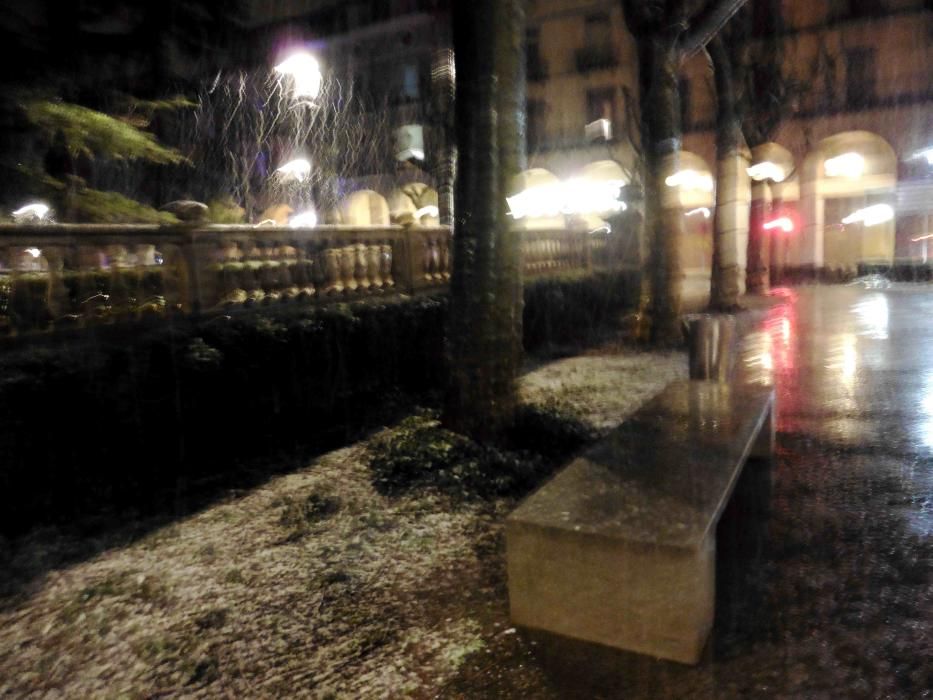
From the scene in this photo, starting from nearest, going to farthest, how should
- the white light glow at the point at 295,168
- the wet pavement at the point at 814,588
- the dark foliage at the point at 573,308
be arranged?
the wet pavement at the point at 814,588 → the dark foliage at the point at 573,308 → the white light glow at the point at 295,168

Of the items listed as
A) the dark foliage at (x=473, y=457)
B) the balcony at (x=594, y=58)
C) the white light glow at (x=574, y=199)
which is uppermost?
the balcony at (x=594, y=58)

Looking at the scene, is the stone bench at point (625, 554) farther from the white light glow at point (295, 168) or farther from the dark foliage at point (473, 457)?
the white light glow at point (295, 168)

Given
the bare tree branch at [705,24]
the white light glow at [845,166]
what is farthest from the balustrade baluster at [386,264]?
the white light glow at [845,166]

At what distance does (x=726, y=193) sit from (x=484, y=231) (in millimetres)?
10566

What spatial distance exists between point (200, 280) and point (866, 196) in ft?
91.9

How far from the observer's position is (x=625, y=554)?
2.80 meters

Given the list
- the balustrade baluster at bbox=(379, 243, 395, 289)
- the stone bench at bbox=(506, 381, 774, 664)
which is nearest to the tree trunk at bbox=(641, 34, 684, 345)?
the balustrade baluster at bbox=(379, 243, 395, 289)

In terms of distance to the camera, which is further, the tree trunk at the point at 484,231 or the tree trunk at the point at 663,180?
the tree trunk at the point at 663,180

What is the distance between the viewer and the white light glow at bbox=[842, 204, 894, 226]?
25.6 meters

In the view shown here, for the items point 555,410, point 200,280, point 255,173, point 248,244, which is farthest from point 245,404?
point 255,173

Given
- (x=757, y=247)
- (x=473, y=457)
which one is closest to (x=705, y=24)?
(x=473, y=457)

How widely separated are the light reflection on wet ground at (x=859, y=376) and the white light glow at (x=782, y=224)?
8.93 meters

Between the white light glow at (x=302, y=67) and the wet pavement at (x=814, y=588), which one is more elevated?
the white light glow at (x=302, y=67)

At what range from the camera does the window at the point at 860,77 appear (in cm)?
2623
